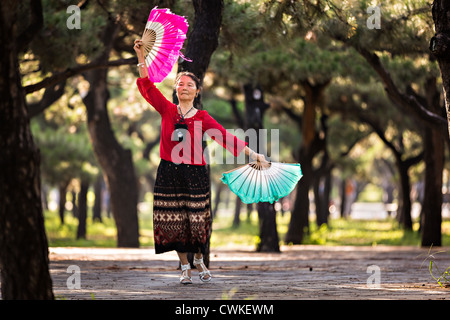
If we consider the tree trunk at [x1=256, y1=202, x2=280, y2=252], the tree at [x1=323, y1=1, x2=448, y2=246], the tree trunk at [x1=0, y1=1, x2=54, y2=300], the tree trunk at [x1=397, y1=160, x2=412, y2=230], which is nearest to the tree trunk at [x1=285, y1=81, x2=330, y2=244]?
the tree trunk at [x1=256, y1=202, x2=280, y2=252]

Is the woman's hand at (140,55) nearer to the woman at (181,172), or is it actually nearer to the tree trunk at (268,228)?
the woman at (181,172)

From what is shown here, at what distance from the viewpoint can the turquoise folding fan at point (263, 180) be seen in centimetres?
671

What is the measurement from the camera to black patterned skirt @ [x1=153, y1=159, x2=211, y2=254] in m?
6.70

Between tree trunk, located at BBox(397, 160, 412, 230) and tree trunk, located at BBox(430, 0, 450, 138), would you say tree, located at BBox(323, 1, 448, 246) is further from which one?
tree trunk, located at BBox(397, 160, 412, 230)

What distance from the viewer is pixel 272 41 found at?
9.93m

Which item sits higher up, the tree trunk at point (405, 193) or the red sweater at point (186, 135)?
the red sweater at point (186, 135)

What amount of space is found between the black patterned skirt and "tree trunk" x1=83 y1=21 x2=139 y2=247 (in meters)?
9.86

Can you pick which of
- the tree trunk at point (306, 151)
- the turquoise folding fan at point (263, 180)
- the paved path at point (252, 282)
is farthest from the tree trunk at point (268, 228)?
the turquoise folding fan at point (263, 180)

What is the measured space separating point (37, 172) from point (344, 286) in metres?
3.38

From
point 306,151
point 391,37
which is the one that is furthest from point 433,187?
point 391,37

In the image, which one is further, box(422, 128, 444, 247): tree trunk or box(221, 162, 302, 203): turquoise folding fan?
box(422, 128, 444, 247): tree trunk

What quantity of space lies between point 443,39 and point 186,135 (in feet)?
8.54
